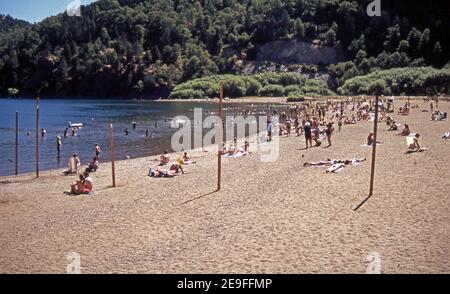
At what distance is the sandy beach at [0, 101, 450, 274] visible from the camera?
10.9m

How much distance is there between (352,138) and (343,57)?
120 m

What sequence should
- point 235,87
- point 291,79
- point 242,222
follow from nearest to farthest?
point 242,222, point 291,79, point 235,87

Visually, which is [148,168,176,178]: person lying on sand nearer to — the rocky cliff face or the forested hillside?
the forested hillside

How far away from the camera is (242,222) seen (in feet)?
45.4

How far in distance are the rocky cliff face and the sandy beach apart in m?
132

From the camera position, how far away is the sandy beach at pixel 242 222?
35.8 feet

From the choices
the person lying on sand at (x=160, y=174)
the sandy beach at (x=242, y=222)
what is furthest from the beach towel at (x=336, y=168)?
the person lying on sand at (x=160, y=174)

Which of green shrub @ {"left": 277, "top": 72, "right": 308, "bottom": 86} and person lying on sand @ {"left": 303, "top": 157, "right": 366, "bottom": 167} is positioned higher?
green shrub @ {"left": 277, "top": 72, "right": 308, "bottom": 86}

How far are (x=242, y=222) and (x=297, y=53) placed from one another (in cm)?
14826

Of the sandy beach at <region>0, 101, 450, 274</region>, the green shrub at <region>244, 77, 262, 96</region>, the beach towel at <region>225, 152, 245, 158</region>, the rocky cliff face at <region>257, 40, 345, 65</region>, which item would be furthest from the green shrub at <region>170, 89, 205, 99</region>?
the sandy beach at <region>0, 101, 450, 274</region>

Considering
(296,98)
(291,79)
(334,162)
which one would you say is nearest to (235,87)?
(291,79)

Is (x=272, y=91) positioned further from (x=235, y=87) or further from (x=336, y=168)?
(x=336, y=168)

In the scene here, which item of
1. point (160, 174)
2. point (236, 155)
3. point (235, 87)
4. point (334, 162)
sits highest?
point (235, 87)

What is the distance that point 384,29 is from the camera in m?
147
